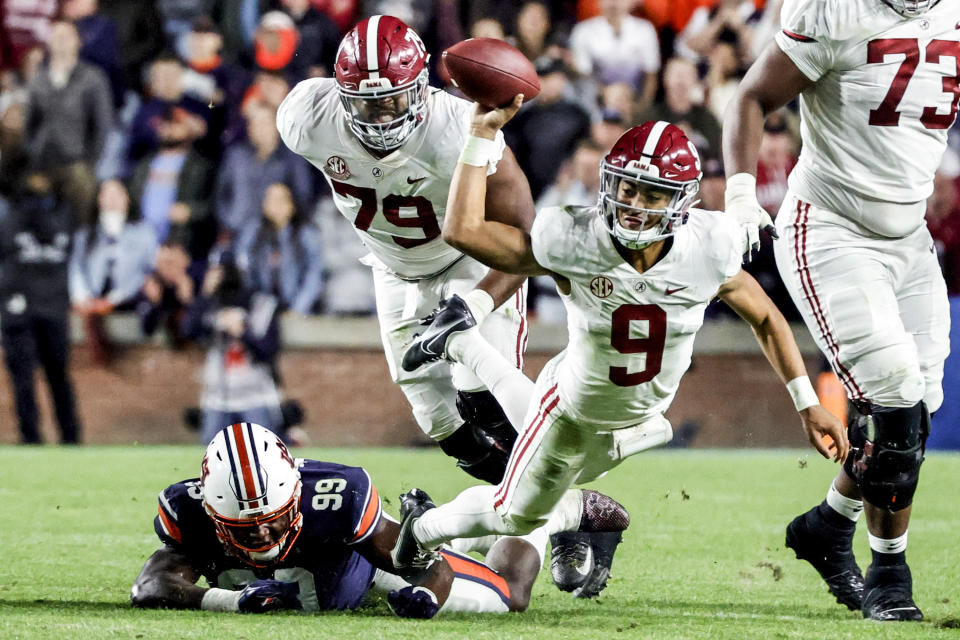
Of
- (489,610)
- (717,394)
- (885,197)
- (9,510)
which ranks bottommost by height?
(717,394)

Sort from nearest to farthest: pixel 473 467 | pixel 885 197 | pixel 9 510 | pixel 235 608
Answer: pixel 235 608, pixel 885 197, pixel 473 467, pixel 9 510

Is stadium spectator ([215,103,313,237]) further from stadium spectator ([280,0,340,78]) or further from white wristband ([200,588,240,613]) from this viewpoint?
white wristband ([200,588,240,613])

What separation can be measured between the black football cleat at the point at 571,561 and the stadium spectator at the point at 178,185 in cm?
590

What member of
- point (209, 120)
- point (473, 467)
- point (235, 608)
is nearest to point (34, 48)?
point (209, 120)

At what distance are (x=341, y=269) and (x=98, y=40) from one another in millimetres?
2618

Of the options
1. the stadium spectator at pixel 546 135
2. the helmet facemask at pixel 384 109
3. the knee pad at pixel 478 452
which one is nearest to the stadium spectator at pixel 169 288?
the stadium spectator at pixel 546 135

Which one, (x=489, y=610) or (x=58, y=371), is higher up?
(x=489, y=610)

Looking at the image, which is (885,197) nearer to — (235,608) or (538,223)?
(538,223)

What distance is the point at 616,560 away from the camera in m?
5.82

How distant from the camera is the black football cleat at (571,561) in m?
5.04

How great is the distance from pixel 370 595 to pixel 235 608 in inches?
18.7

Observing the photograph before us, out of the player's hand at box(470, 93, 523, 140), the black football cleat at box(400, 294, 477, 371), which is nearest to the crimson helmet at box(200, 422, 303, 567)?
the black football cleat at box(400, 294, 477, 371)

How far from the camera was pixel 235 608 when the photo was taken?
173 inches

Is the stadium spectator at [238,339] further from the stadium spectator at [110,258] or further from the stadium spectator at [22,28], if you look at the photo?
the stadium spectator at [22,28]
